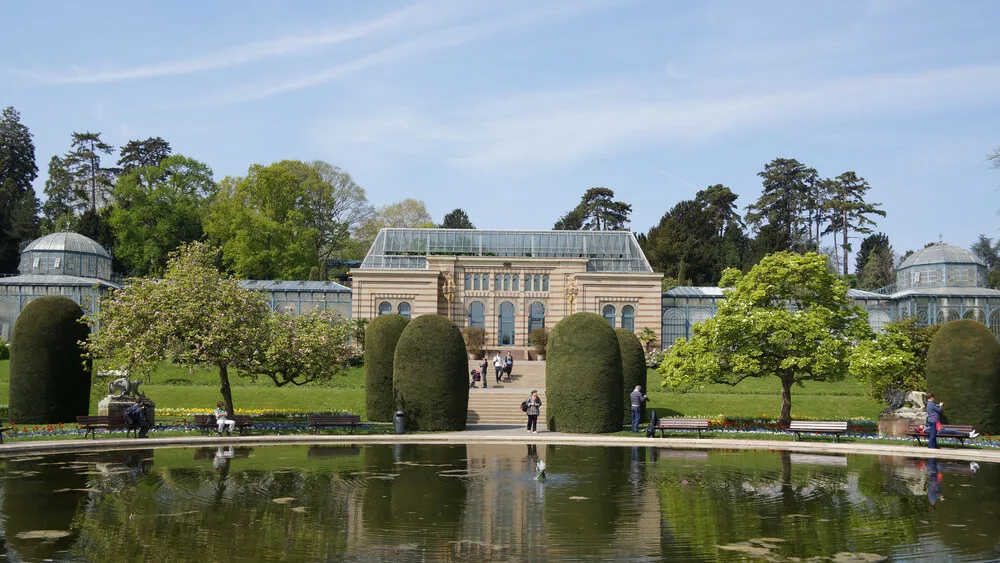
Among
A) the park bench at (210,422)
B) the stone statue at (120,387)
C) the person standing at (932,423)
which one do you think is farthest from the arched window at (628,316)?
the stone statue at (120,387)

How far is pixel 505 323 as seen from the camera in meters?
60.1

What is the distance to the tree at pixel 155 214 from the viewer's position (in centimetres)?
6881

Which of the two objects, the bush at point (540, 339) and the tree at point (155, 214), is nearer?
the bush at point (540, 339)

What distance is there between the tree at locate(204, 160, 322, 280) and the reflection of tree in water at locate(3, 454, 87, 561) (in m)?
46.2

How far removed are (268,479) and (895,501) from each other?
12223mm

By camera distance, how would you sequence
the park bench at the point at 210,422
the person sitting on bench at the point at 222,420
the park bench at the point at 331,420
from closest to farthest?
the person sitting on bench at the point at 222,420
the park bench at the point at 210,422
the park bench at the point at 331,420

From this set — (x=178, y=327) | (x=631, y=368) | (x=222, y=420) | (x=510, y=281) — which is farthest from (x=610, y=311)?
(x=222, y=420)

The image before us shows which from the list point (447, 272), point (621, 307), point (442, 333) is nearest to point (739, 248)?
point (621, 307)

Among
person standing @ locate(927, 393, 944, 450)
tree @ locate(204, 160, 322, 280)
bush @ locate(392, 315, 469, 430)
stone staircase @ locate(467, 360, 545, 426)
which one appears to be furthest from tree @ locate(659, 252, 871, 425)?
tree @ locate(204, 160, 322, 280)

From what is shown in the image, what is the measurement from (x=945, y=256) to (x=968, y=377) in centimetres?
3081

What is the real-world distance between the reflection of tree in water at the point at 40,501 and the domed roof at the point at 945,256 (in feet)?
173

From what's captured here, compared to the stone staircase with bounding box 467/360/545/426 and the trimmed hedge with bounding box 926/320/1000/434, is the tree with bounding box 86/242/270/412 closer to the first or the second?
the stone staircase with bounding box 467/360/545/426

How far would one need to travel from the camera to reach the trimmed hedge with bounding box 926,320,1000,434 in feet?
93.9

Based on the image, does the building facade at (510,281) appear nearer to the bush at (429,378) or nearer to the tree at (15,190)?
the bush at (429,378)
